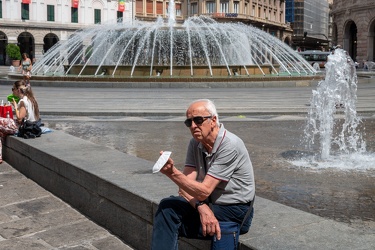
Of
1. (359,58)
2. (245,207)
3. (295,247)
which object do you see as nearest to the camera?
(295,247)

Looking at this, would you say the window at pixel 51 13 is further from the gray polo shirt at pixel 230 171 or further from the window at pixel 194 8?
the gray polo shirt at pixel 230 171

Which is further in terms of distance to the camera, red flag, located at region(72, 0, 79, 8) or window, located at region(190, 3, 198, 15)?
window, located at region(190, 3, 198, 15)

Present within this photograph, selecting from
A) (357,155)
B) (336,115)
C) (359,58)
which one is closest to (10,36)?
(359,58)

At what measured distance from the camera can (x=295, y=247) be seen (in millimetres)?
3201

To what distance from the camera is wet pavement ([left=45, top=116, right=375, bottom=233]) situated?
5.21m

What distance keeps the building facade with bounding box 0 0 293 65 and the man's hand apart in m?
57.8

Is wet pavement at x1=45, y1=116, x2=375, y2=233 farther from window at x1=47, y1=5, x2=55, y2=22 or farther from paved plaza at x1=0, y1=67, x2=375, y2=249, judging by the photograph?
window at x1=47, y1=5, x2=55, y2=22

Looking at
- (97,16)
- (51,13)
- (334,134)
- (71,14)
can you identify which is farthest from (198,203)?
(97,16)

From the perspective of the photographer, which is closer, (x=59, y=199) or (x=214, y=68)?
(x=59, y=199)

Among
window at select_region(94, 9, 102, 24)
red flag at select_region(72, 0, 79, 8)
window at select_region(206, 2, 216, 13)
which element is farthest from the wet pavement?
window at select_region(206, 2, 216, 13)

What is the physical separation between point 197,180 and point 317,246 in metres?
0.94

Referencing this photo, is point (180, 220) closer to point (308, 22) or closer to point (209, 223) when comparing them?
point (209, 223)

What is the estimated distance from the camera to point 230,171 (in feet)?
11.2

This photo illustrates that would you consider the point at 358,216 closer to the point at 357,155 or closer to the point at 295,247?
the point at 295,247
